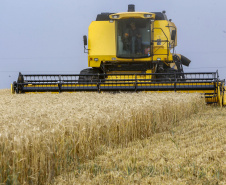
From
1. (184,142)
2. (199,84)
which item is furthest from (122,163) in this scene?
(199,84)

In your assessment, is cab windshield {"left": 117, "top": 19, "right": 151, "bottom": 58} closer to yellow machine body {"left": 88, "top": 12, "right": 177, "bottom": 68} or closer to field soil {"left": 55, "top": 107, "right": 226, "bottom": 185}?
yellow machine body {"left": 88, "top": 12, "right": 177, "bottom": 68}

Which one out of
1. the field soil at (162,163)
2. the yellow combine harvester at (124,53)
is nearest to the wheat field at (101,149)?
the field soil at (162,163)

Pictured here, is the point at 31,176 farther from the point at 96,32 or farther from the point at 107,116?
the point at 96,32

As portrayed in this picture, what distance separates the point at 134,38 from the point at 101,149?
7715mm

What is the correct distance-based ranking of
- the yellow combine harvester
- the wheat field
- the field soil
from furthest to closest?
1. the yellow combine harvester
2. the field soil
3. the wheat field

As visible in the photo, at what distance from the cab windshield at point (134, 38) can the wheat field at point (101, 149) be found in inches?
227

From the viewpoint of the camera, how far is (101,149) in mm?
5234

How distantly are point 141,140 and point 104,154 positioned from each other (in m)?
1.24

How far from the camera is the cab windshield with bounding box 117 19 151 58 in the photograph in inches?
490

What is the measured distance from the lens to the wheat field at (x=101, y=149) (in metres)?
3.75

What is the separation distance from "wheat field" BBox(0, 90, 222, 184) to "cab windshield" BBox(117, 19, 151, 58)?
577 centimetres

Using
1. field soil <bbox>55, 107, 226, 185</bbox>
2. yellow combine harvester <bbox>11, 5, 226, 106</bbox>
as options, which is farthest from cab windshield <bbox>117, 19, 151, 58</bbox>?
field soil <bbox>55, 107, 226, 185</bbox>

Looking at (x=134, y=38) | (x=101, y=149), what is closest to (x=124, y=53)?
(x=134, y=38)

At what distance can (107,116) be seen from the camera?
5500 millimetres
